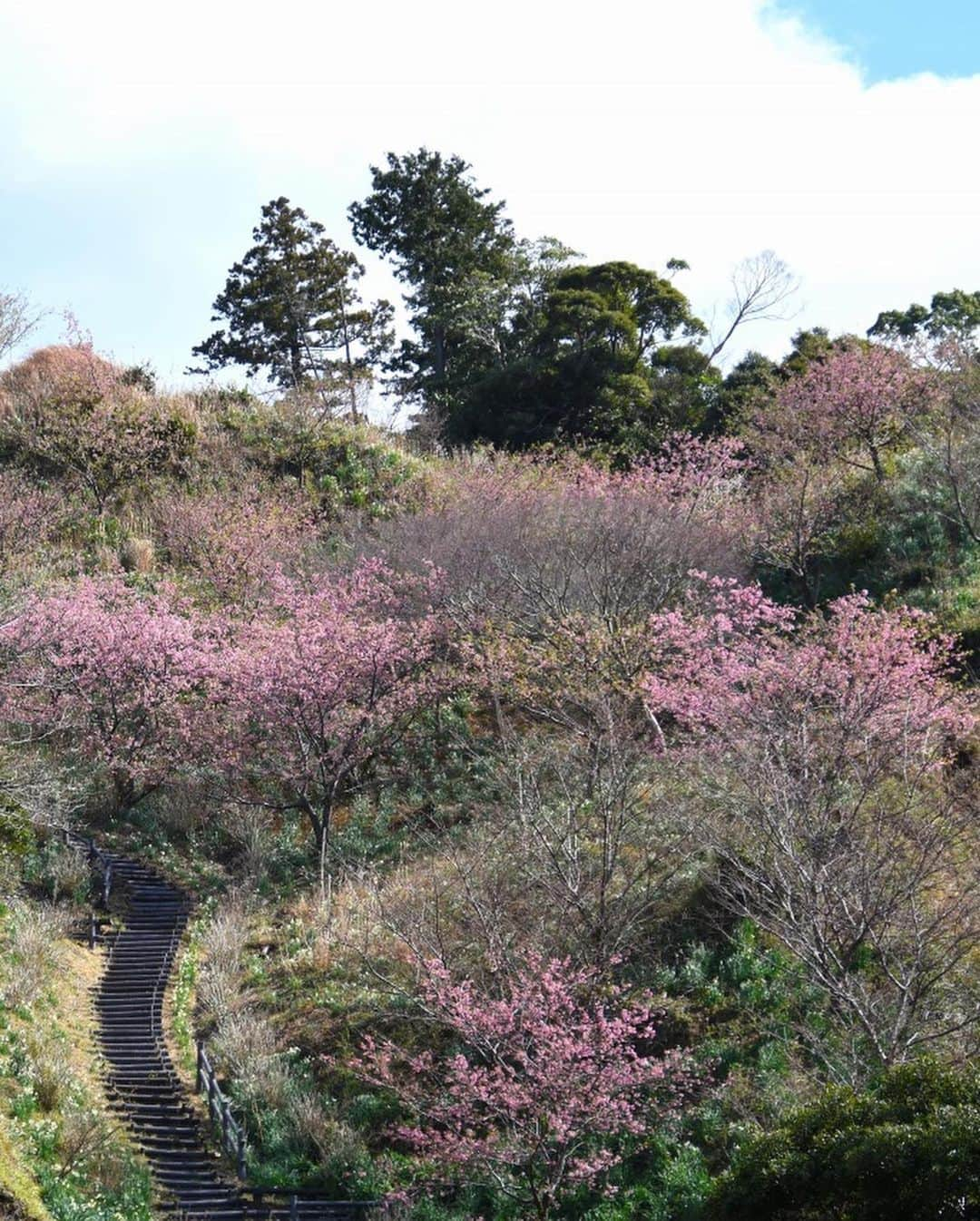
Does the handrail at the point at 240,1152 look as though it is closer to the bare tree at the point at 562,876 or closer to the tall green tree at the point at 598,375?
the bare tree at the point at 562,876

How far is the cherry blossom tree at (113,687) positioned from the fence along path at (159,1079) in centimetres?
258

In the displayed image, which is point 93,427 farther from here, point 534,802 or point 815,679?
point 815,679

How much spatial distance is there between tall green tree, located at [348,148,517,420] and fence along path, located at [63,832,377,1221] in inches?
1097

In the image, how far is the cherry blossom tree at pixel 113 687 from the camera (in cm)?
2525

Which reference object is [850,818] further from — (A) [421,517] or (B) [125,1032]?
(A) [421,517]

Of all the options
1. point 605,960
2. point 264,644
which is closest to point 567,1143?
point 605,960

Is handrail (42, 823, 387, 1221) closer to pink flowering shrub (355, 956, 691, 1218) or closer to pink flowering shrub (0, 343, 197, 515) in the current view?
pink flowering shrub (355, 956, 691, 1218)

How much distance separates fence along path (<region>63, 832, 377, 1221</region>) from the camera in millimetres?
14148

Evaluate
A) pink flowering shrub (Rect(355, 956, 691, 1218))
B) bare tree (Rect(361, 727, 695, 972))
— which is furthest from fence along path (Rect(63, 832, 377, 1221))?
bare tree (Rect(361, 727, 695, 972))

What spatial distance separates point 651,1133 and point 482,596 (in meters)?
14.5

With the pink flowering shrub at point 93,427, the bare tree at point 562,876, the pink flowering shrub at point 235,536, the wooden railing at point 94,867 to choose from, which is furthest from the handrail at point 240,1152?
the pink flowering shrub at point 93,427

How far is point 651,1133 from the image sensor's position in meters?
14.0

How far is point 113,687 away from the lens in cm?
2567

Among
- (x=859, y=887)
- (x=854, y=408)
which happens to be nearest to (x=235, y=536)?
(x=854, y=408)
